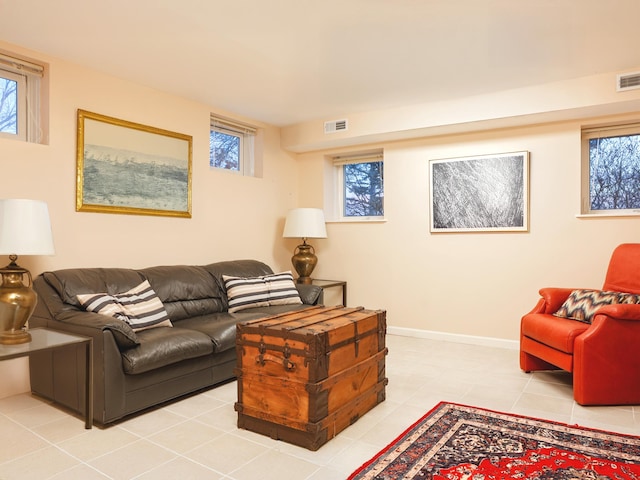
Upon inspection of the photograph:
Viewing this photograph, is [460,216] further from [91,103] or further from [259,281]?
[91,103]

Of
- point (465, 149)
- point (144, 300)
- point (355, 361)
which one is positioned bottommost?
point (355, 361)

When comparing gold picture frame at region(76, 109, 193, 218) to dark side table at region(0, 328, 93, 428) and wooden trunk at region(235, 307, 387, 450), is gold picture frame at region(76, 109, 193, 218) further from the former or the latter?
wooden trunk at region(235, 307, 387, 450)

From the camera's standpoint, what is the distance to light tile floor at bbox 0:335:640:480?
2.04 m

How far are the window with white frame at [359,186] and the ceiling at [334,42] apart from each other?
1.32 meters

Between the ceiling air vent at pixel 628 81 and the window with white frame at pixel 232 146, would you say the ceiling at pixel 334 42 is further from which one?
the window with white frame at pixel 232 146

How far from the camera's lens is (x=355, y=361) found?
260 cm

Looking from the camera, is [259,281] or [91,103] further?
[259,281]

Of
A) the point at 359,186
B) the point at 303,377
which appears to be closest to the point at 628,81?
the point at 359,186

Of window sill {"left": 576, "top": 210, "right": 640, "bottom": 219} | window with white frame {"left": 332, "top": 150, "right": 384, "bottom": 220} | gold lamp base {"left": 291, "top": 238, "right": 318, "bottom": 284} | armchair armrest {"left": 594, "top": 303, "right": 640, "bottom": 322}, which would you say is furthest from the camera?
window with white frame {"left": 332, "top": 150, "right": 384, "bottom": 220}

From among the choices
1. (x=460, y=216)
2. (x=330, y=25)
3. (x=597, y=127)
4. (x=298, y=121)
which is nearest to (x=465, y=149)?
(x=460, y=216)

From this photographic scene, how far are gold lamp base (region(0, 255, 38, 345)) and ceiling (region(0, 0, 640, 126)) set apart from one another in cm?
159

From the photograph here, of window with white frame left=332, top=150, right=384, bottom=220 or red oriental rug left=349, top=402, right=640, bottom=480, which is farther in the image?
window with white frame left=332, top=150, right=384, bottom=220

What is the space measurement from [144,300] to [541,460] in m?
2.62

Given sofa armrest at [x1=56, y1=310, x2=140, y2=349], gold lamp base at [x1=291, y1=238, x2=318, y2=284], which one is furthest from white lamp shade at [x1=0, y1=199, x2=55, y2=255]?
gold lamp base at [x1=291, y1=238, x2=318, y2=284]
